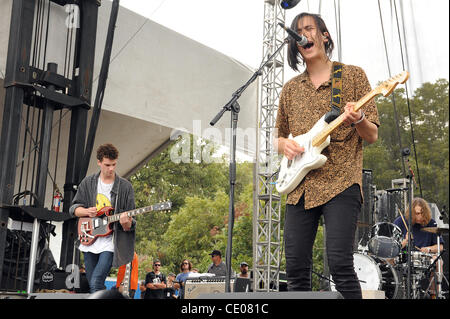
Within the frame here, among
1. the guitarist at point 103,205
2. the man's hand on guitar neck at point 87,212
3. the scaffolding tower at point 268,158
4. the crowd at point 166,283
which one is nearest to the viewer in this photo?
the guitarist at point 103,205

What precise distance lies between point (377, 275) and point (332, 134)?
3.81 metres

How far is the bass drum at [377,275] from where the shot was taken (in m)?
5.44

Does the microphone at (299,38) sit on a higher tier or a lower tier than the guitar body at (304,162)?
higher

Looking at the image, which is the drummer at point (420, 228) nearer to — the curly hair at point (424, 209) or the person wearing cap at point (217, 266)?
the curly hair at point (424, 209)

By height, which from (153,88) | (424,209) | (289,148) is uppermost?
(153,88)

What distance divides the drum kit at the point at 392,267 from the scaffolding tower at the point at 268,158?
9.11 feet

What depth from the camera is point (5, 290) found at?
14.6 ft

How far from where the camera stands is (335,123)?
1987 mm

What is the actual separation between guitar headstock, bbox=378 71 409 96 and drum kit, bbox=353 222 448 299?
362 cm

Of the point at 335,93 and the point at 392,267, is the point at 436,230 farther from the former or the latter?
the point at 335,93

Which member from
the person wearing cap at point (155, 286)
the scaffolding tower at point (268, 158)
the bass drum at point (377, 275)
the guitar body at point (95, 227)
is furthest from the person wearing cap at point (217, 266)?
the guitar body at point (95, 227)

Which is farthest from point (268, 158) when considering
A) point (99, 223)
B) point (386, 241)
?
point (99, 223)
